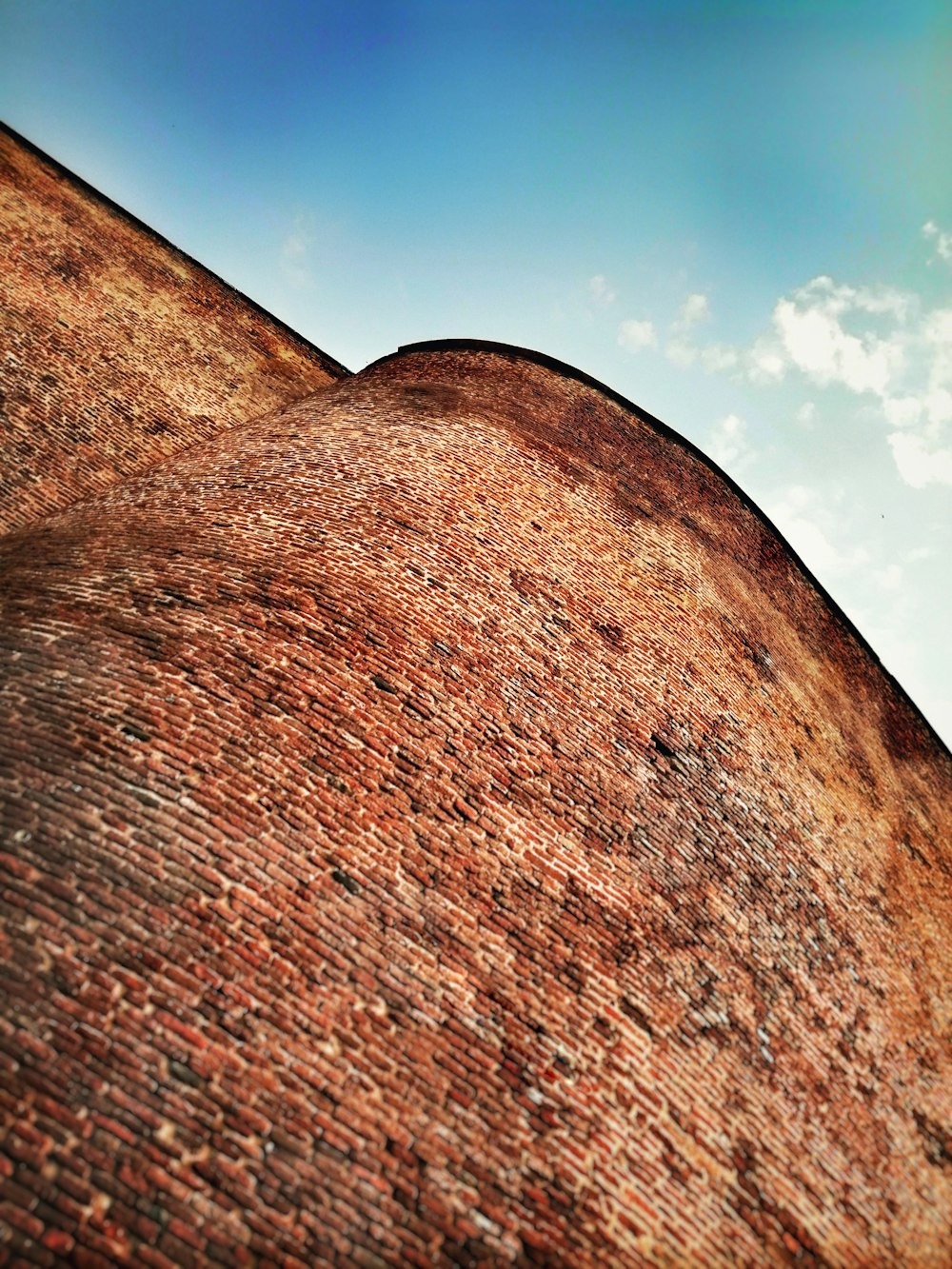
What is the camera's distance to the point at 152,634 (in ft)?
12.6

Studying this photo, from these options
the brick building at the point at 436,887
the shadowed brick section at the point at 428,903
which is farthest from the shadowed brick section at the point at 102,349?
the shadowed brick section at the point at 428,903

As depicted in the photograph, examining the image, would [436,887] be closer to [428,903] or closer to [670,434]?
[428,903]

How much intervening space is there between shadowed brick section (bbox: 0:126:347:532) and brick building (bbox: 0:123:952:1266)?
612 millimetres

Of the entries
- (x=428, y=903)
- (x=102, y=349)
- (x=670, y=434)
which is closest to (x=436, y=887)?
(x=428, y=903)

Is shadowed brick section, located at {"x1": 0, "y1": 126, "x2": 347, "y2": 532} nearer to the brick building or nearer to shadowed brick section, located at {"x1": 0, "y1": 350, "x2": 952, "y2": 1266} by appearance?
the brick building

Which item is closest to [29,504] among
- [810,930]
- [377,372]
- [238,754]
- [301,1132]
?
[377,372]

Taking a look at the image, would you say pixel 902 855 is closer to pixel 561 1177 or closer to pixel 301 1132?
pixel 561 1177

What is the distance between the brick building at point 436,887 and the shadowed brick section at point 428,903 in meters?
0.02

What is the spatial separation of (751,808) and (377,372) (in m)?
6.76

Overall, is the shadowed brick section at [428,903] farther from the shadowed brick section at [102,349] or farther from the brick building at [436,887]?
the shadowed brick section at [102,349]

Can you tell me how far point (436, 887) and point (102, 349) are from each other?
8613mm

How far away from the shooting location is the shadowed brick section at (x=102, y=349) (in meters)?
7.31

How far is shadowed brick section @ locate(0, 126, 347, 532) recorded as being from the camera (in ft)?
24.0

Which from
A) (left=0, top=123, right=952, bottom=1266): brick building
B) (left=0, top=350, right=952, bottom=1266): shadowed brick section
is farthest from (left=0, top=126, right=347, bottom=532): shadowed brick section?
(left=0, top=350, right=952, bottom=1266): shadowed brick section
